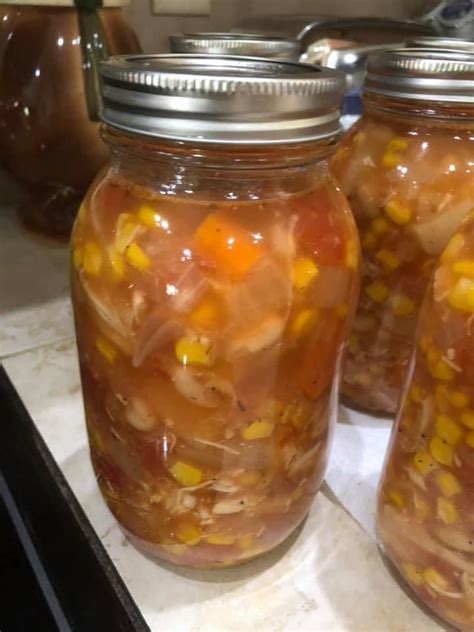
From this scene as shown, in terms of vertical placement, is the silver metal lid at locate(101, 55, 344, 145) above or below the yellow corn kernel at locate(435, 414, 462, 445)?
above

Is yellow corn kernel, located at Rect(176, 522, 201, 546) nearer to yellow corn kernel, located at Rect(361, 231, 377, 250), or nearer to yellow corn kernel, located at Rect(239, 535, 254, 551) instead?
yellow corn kernel, located at Rect(239, 535, 254, 551)

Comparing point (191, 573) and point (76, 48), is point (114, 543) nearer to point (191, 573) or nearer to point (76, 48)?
point (191, 573)

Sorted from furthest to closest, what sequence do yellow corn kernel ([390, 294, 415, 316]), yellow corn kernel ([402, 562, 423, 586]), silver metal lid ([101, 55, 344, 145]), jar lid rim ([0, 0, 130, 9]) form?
jar lid rim ([0, 0, 130, 9]) < yellow corn kernel ([390, 294, 415, 316]) < yellow corn kernel ([402, 562, 423, 586]) < silver metal lid ([101, 55, 344, 145])

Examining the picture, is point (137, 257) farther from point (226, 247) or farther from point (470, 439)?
point (470, 439)

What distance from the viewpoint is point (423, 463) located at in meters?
0.39

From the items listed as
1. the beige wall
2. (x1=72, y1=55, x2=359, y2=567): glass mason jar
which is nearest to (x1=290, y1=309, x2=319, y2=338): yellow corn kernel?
(x1=72, y1=55, x2=359, y2=567): glass mason jar

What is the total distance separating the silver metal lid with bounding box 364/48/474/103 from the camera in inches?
16.3

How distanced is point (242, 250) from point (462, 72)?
0.19 meters

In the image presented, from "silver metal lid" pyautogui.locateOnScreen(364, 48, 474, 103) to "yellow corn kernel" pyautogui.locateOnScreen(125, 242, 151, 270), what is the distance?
218mm

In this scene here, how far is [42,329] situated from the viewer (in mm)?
659

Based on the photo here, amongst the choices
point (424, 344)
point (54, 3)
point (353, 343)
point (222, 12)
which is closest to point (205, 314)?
point (424, 344)

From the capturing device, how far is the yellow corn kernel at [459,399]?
0.35 metres

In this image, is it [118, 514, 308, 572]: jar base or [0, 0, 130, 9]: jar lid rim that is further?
[0, 0, 130, 9]: jar lid rim

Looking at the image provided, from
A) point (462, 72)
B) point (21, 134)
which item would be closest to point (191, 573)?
point (462, 72)
